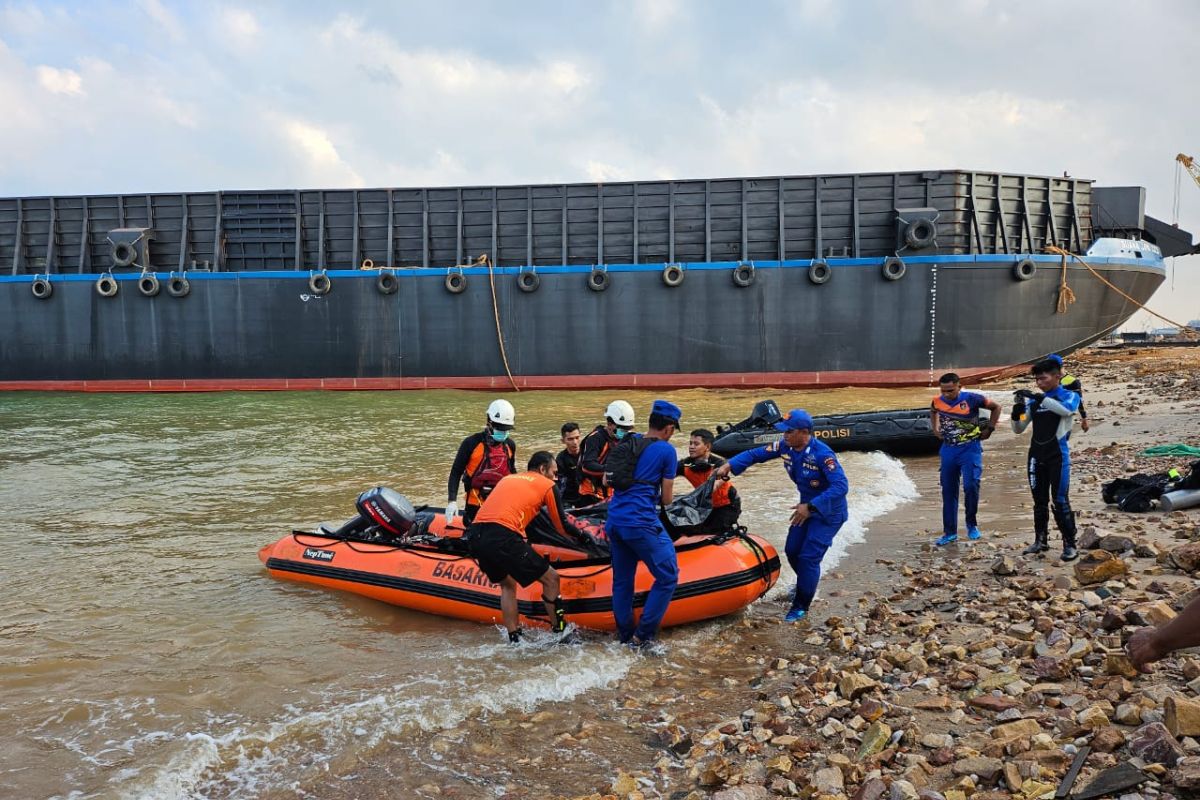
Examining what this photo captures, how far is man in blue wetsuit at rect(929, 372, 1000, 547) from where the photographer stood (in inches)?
292

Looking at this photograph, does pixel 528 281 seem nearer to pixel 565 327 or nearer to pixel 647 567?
pixel 565 327

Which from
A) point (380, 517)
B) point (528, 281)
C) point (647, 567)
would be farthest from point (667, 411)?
point (528, 281)

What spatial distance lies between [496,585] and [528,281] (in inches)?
737

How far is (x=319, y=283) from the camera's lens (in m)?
24.7

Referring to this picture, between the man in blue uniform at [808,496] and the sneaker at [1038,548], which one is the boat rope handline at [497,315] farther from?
the sneaker at [1038,548]

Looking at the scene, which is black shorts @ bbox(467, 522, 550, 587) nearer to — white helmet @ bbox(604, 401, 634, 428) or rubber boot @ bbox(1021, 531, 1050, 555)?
white helmet @ bbox(604, 401, 634, 428)

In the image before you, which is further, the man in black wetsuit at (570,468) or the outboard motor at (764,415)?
the outboard motor at (764,415)

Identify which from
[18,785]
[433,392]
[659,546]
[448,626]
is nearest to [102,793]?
[18,785]

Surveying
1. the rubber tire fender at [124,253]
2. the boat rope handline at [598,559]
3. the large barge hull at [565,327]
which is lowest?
the boat rope handline at [598,559]

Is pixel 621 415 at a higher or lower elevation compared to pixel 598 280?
lower

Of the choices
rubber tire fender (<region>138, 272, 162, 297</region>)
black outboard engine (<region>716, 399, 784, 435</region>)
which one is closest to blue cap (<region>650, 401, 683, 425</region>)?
black outboard engine (<region>716, 399, 784, 435</region>)

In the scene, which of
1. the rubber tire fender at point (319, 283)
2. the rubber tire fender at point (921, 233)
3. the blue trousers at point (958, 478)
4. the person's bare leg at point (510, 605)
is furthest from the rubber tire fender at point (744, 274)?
the person's bare leg at point (510, 605)

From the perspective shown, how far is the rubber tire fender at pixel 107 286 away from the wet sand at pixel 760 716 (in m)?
25.4

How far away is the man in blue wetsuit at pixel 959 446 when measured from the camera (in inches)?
292
